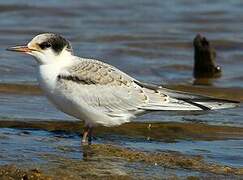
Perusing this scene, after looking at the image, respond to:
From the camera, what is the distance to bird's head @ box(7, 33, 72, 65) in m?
8.39

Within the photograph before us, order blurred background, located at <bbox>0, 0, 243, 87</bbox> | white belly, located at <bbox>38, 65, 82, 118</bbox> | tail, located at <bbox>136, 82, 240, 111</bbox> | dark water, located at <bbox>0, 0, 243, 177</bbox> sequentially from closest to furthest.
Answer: white belly, located at <bbox>38, 65, 82, 118</bbox>
tail, located at <bbox>136, 82, 240, 111</bbox>
dark water, located at <bbox>0, 0, 243, 177</bbox>
blurred background, located at <bbox>0, 0, 243, 87</bbox>

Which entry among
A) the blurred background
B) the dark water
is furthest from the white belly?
the blurred background

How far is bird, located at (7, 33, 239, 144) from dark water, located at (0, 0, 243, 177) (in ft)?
1.28

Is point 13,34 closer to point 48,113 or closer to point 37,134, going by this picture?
point 48,113

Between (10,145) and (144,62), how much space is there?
5794mm

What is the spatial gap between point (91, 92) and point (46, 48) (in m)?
0.61

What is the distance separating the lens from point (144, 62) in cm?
1366

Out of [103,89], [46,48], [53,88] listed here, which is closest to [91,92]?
[103,89]

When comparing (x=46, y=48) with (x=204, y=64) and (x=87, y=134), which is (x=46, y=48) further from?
(x=204, y=64)

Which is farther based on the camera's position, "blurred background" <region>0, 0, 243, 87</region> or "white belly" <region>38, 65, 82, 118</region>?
"blurred background" <region>0, 0, 243, 87</region>

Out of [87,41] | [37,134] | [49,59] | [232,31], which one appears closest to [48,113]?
[37,134]

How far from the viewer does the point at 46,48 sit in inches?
332

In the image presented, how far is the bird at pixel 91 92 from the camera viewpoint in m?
8.27

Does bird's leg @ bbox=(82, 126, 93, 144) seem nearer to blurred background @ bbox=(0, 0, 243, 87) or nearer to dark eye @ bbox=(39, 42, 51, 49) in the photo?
dark eye @ bbox=(39, 42, 51, 49)
